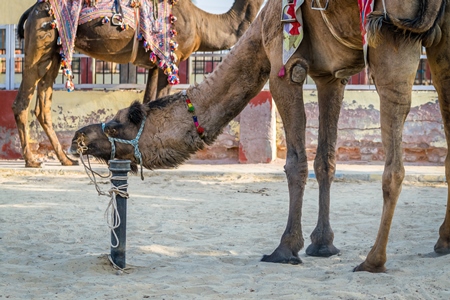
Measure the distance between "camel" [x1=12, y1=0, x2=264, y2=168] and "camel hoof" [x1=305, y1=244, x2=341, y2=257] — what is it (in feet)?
18.4

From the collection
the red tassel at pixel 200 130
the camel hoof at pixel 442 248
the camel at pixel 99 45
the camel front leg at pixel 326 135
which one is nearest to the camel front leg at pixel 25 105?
the camel at pixel 99 45

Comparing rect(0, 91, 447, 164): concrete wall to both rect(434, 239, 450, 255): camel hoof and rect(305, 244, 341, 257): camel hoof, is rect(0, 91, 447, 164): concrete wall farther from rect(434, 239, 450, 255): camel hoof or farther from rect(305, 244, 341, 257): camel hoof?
rect(434, 239, 450, 255): camel hoof

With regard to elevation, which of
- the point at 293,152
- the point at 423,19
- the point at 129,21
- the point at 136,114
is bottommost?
the point at 293,152

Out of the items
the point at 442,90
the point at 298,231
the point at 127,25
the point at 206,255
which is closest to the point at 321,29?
the point at 442,90

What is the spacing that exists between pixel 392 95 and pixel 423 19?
1.51ft

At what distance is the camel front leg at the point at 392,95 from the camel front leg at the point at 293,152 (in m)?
0.72

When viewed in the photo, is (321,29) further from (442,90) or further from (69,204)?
(69,204)

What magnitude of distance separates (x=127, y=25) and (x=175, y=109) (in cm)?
524

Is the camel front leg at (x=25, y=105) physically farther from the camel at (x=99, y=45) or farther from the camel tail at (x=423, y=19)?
the camel tail at (x=423, y=19)

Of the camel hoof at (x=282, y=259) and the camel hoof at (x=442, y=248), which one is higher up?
the camel hoof at (x=442, y=248)

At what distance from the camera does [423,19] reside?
4.08 meters

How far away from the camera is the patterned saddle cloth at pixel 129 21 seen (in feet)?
32.8

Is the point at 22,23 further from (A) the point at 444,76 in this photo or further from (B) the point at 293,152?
(A) the point at 444,76

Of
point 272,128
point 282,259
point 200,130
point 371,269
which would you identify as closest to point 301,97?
point 200,130
